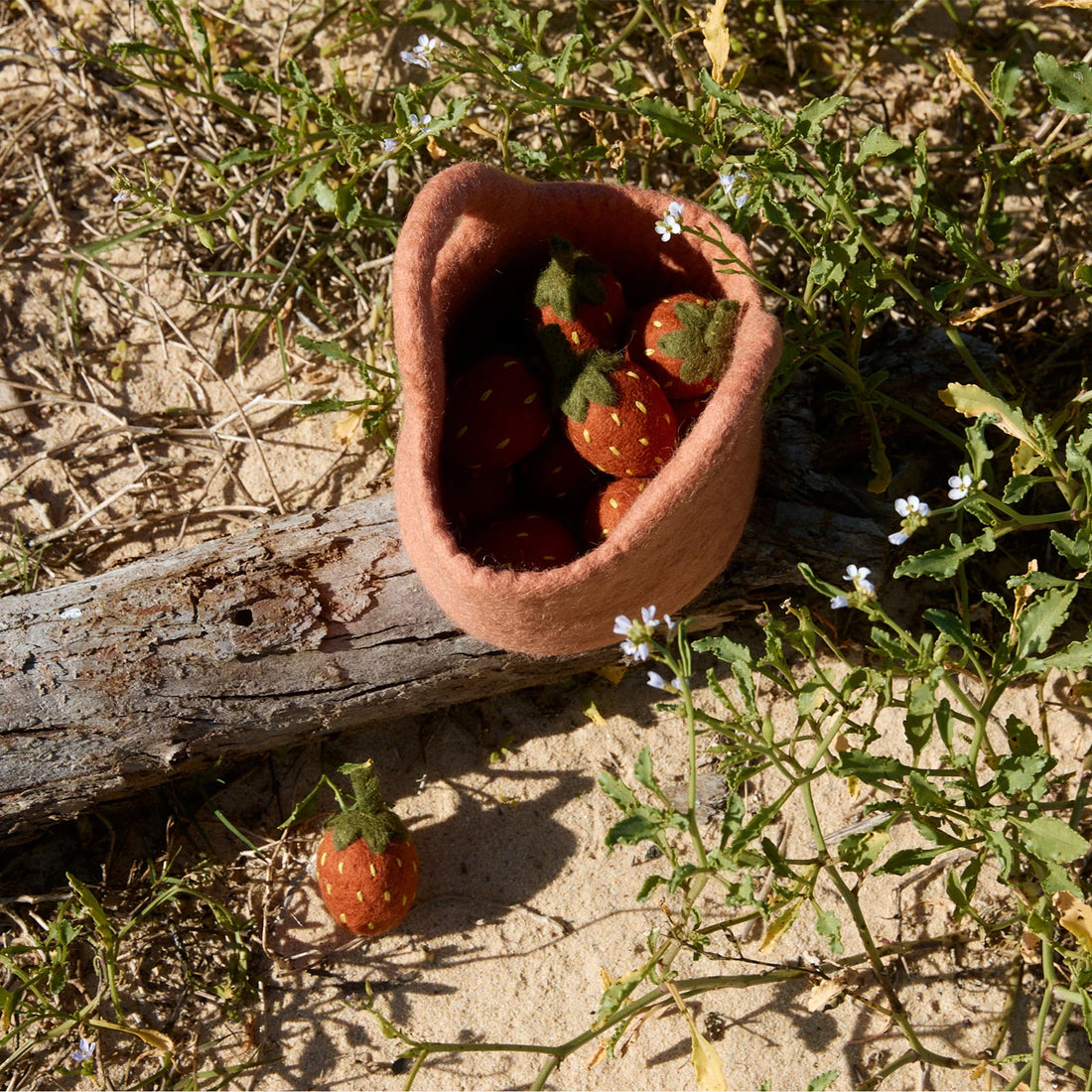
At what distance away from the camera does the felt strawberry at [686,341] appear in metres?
1.43

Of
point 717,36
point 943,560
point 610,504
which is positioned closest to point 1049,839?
point 943,560

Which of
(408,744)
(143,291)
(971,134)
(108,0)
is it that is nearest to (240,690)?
(408,744)

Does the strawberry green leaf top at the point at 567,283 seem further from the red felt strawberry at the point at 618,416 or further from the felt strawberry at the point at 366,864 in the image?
the felt strawberry at the point at 366,864

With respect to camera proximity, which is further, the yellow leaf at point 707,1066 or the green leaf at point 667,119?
the green leaf at point 667,119

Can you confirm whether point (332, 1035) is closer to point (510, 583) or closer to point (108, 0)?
point (510, 583)

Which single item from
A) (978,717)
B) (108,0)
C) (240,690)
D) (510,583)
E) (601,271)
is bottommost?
(240,690)

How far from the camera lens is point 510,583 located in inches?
50.3

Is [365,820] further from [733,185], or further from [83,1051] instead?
[733,185]

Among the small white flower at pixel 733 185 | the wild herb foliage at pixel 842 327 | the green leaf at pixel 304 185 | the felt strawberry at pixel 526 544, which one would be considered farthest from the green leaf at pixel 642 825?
the green leaf at pixel 304 185

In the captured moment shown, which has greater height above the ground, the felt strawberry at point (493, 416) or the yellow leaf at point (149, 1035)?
the felt strawberry at point (493, 416)

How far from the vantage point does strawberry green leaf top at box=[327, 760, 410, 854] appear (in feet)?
5.30

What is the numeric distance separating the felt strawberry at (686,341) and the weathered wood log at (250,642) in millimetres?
239

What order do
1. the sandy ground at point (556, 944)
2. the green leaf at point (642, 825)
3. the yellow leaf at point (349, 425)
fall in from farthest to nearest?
the yellow leaf at point (349, 425), the sandy ground at point (556, 944), the green leaf at point (642, 825)

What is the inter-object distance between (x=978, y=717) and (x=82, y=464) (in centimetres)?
166
